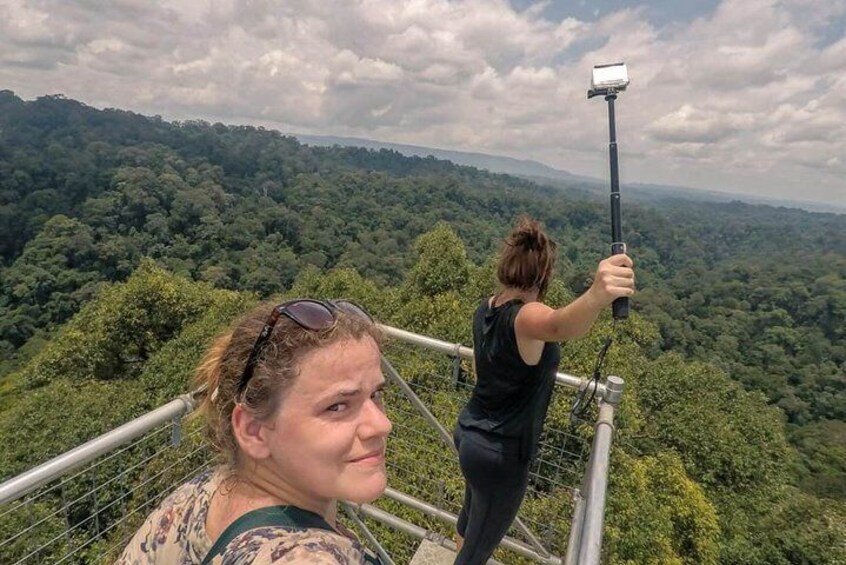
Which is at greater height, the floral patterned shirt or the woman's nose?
the woman's nose

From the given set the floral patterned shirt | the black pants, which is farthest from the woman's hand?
the floral patterned shirt

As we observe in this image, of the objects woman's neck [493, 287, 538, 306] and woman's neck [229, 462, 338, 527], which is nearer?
woman's neck [229, 462, 338, 527]

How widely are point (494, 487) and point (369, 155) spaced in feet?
566

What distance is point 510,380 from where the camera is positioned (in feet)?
6.73

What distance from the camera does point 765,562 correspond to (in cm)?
1357

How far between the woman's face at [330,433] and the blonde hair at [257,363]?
3cm

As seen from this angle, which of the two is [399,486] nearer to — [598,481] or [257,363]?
[598,481]

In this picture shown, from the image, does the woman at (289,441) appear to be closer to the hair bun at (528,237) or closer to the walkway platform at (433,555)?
the hair bun at (528,237)

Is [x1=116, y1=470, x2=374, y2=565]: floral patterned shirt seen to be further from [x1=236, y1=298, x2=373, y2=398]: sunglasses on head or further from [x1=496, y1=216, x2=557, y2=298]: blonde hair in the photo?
[x1=496, y1=216, x2=557, y2=298]: blonde hair

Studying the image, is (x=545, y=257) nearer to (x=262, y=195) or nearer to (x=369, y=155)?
(x=262, y=195)

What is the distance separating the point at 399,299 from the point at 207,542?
15.9 metres

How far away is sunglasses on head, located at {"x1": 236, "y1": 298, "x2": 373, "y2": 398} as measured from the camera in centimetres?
109

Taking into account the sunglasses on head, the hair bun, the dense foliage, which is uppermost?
the hair bun

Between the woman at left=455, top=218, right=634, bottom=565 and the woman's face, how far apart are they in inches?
36.9
